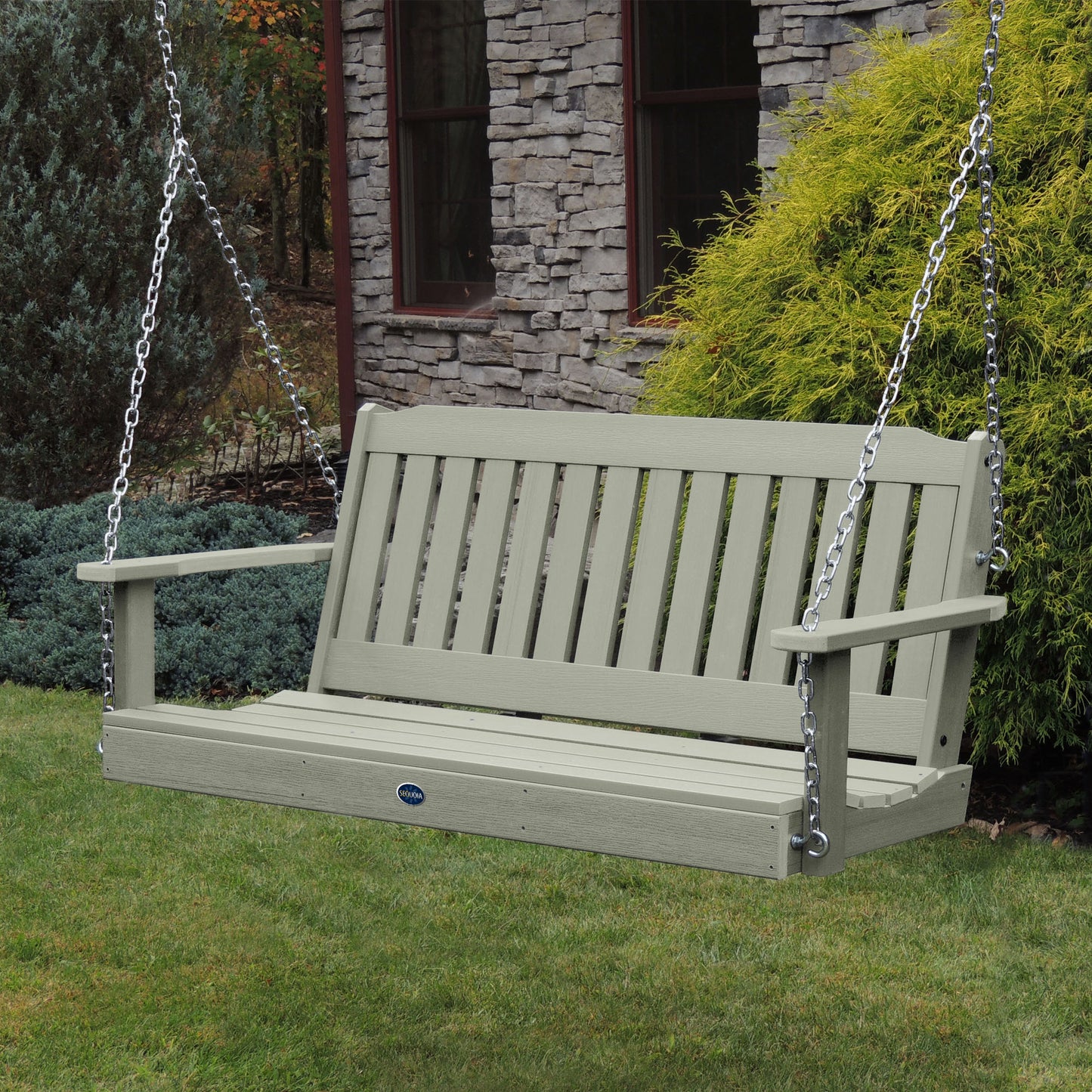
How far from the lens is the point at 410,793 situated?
304 centimetres

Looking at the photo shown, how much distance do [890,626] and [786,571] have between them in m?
Answer: 0.66

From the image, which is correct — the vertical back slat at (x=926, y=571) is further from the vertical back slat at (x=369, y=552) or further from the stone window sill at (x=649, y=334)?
the stone window sill at (x=649, y=334)

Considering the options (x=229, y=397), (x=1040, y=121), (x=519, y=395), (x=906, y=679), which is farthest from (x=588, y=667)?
(x=229, y=397)

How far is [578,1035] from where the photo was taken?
11.5 ft

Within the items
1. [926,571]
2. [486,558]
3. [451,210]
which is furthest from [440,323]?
[926,571]

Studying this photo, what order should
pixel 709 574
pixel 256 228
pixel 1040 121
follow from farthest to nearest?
1. pixel 256 228
2. pixel 1040 121
3. pixel 709 574

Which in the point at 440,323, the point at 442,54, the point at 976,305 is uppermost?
the point at 442,54

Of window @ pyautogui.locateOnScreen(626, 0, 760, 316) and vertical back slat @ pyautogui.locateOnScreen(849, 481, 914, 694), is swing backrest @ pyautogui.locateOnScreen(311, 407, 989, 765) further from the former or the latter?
window @ pyautogui.locateOnScreen(626, 0, 760, 316)

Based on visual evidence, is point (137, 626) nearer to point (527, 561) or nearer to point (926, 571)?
point (527, 561)

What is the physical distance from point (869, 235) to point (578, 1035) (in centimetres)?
240

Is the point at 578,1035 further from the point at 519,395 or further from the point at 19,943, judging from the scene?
the point at 519,395

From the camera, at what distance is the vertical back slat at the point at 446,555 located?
381 centimetres

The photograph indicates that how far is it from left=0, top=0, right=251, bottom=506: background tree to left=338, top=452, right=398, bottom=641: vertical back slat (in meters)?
4.41

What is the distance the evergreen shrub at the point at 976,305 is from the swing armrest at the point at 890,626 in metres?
1.34
